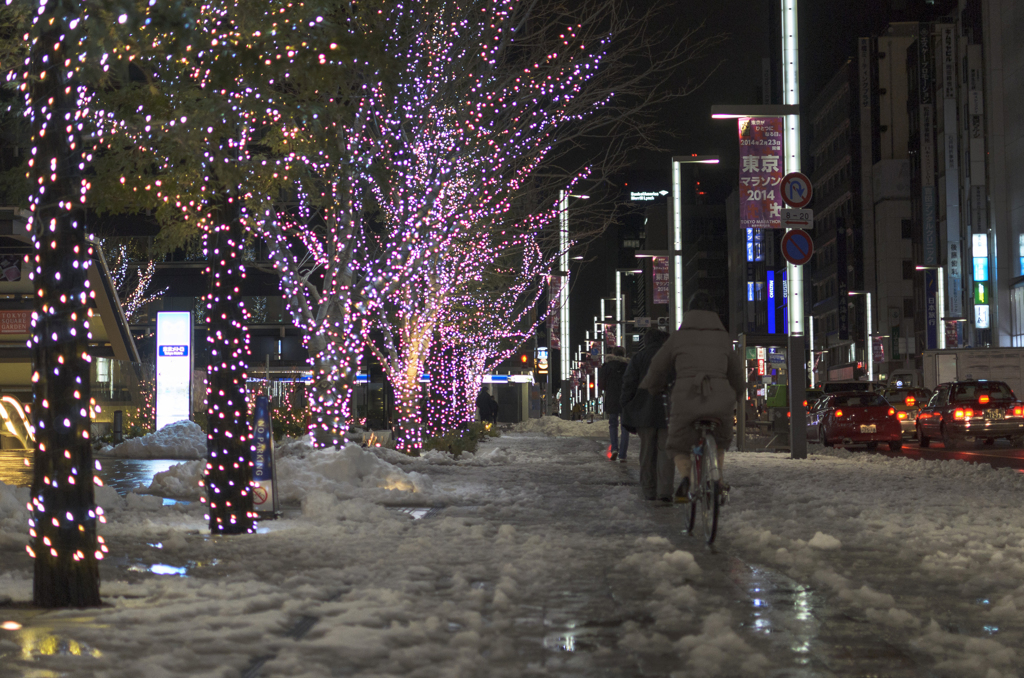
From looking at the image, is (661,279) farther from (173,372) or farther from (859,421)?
(173,372)

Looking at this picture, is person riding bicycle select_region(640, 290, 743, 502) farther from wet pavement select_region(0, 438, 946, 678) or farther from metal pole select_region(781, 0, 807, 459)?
metal pole select_region(781, 0, 807, 459)

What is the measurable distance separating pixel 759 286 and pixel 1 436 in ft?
348

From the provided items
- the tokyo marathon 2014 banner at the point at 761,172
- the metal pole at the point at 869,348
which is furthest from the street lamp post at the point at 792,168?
the metal pole at the point at 869,348

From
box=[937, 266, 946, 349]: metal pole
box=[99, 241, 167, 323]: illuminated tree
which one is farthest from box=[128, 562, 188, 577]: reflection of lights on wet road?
box=[937, 266, 946, 349]: metal pole

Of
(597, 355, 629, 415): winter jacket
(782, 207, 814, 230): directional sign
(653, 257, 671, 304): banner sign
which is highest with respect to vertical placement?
(653, 257, 671, 304): banner sign

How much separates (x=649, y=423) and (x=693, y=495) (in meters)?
3.01

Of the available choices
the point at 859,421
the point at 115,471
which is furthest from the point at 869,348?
the point at 115,471

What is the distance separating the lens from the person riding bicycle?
944cm

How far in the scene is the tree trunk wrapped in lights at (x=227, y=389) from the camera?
962cm

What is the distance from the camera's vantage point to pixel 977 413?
28.6m

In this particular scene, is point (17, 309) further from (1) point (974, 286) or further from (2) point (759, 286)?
(2) point (759, 286)

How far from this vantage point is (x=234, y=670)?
4.56 m

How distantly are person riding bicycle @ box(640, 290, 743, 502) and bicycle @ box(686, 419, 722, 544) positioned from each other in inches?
3.3

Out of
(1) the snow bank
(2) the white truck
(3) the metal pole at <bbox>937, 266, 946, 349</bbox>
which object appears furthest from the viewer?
(3) the metal pole at <bbox>937, 266, 946, 349</bbox>
